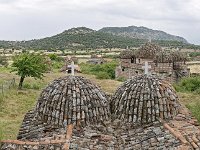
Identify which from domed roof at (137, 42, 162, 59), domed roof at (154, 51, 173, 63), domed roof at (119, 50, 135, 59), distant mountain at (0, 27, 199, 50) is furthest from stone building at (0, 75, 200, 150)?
distant mountain at (0, 27, 199, 50)

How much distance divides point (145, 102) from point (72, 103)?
207 cm

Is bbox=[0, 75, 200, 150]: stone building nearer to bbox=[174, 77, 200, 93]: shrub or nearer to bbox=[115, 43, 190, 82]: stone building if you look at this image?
bbox=[115, 43, 190, 82]: stone building

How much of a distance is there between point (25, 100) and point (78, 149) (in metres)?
25.5

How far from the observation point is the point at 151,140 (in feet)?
32.4

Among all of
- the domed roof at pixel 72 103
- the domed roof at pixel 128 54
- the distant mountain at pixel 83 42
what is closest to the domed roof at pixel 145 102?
the domed roof at pixel 72 103

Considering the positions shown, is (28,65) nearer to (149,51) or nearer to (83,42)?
(149,51)

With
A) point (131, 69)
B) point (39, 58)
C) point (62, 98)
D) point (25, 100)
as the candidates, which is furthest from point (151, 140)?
point (131, 69)

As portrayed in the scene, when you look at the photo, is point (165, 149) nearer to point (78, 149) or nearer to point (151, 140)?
point (151, 140)

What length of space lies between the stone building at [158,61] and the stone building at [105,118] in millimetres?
28858

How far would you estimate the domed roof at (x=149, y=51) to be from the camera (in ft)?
139

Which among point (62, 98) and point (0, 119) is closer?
point (62, 98)

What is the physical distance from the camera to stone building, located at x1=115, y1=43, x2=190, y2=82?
41812 mm

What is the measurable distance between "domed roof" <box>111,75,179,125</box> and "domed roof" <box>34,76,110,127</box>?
482 mm

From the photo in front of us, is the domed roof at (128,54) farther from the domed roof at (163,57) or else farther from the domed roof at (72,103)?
the domed roof at (72,103)
